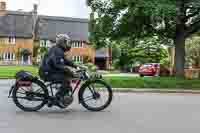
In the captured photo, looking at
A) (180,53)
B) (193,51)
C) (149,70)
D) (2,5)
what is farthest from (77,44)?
(180,53)

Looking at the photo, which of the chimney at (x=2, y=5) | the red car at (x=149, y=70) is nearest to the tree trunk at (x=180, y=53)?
the red car at (x=149, y=70)

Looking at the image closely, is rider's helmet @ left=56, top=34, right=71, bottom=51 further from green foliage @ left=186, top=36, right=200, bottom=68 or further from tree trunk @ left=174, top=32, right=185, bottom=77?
green foliage @ left=186, top=36, right=200, bottom=68

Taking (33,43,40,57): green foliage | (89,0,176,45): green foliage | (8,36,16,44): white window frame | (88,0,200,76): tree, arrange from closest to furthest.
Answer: (89,0,176,45): green foliage, (88,0,200,76): tree, (33,43,40,57): green foliage, (8,36,16,44): white window frame

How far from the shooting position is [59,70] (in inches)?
411

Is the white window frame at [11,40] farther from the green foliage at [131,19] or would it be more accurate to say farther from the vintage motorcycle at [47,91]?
the vintage motorcycle at [47,91]

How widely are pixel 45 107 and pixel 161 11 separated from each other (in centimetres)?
1135

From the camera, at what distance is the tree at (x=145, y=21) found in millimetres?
21828

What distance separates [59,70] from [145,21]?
14085 millimetres

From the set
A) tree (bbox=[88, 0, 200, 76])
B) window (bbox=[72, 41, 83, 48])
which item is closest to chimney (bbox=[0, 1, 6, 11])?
window (bbox=[72, 41, 83, 48])

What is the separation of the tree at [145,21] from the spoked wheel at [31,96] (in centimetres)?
1179

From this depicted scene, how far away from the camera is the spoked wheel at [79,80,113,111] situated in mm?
10609

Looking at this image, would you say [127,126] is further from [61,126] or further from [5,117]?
[5,117]

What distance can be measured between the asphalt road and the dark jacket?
845 mm

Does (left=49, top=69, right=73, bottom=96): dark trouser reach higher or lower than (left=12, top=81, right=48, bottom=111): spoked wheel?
higher
